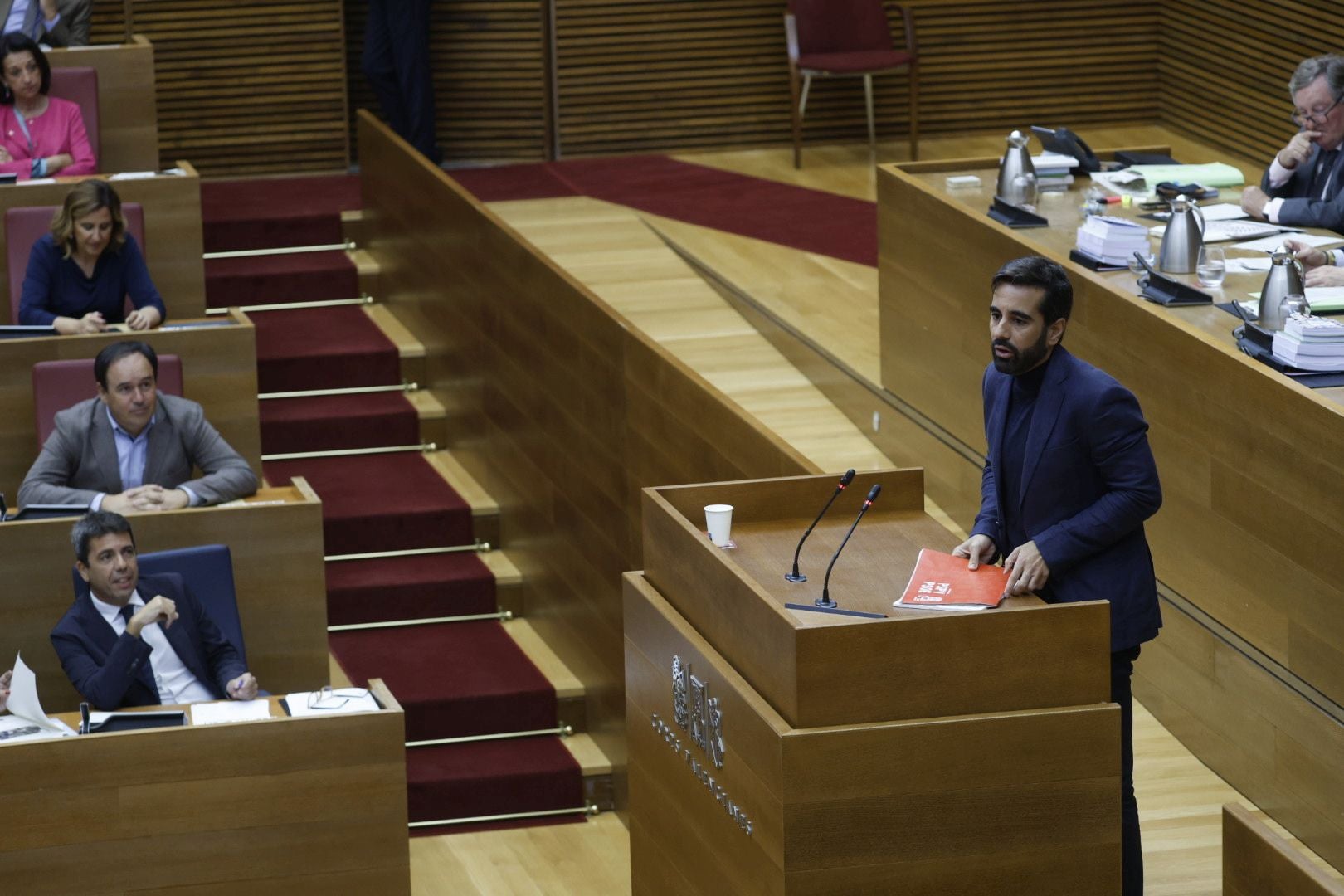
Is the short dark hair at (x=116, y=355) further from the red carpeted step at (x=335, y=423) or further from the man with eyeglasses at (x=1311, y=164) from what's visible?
the man with eyeglasses at (x=1311, y=164)

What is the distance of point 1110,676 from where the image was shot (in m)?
2.82

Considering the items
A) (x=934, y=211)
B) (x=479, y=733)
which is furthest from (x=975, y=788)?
(x=479, y=733)

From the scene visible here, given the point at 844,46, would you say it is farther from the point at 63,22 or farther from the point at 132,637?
the point at 132,637

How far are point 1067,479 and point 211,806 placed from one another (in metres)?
1.84

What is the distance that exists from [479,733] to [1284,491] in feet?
8.81

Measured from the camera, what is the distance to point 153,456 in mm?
4750

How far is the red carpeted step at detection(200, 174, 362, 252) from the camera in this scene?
7152 mm

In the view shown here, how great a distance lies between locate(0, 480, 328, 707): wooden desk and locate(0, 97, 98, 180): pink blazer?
1830 millimetres

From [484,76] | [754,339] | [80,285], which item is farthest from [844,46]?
[80,285]

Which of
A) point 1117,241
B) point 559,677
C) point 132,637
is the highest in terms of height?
point 1117,241

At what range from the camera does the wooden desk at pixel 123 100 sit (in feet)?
21.6

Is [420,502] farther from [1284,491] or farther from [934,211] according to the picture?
[1284,491]

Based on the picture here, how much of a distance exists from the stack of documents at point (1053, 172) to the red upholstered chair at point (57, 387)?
2435 mm

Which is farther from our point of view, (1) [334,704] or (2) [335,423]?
(2) [335,423]
